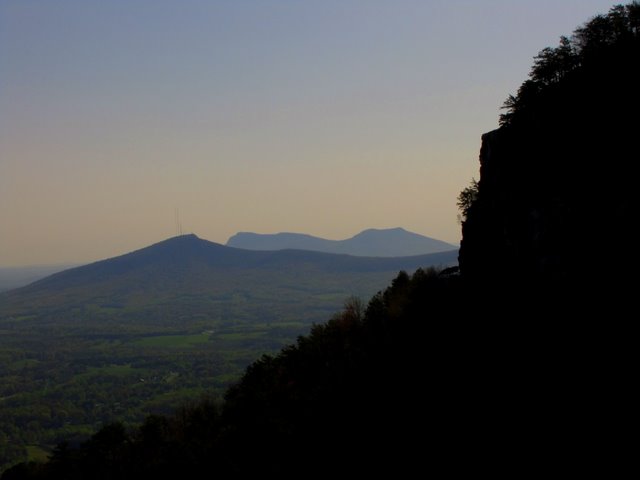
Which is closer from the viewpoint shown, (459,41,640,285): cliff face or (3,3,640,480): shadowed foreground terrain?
(3,3,640,480): shadowed foreground terrain

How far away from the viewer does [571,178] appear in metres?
38.8

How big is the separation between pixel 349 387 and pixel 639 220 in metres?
37.6

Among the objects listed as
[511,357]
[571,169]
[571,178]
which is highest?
[571,169]

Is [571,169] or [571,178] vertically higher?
[571,169]

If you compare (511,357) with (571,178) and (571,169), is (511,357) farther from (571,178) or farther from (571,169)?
(571,169)

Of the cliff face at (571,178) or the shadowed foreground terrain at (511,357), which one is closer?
the shadowed foreground terrain at (511,357)

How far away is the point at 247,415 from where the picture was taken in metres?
65.1

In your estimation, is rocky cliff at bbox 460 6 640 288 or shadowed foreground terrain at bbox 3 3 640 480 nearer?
shadowed foreground terrain at bbox 3 3 640 480

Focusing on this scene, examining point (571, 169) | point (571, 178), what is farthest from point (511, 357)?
point (571, 169)

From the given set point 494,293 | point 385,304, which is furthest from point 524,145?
point 385,304

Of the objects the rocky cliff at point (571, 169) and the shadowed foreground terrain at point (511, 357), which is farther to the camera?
the rocky cliff at point (571, 169)

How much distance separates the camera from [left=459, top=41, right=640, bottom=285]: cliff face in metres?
34.6

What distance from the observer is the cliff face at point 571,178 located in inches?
1364

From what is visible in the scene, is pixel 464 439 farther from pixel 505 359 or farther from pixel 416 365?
pixel 416 365
